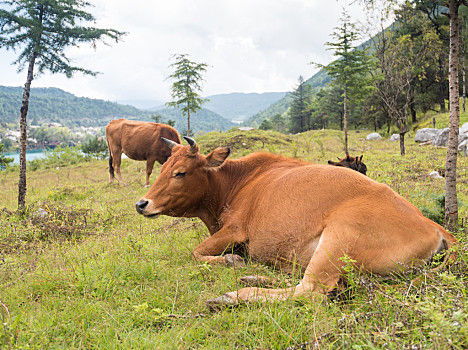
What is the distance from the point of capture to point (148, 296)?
3008 mm

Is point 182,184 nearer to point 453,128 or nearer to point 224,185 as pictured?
point 224,185

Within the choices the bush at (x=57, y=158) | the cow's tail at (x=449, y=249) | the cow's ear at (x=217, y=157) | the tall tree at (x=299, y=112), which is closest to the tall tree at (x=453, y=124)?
the cow's tail at (x=449, y=249)

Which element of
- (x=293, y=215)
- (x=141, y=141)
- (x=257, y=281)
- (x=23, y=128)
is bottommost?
(x=257, y=281)

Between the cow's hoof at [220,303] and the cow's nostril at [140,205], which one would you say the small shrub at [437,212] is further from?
the cow's nostril at [140,205]

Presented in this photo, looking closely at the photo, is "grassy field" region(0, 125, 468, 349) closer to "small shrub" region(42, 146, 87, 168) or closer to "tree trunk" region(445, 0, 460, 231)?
"tree trunk" region(445, 0, 460, 231)

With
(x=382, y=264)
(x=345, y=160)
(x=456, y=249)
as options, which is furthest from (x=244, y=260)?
(x=345, y=160)

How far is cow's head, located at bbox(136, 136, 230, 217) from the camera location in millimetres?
4281

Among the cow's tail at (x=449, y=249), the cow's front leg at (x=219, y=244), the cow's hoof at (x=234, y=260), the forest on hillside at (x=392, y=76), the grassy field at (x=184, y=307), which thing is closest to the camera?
the grassy field at (x=184, y=307)

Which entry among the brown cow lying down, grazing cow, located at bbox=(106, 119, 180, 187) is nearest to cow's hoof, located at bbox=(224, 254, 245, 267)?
the brown cow lying down

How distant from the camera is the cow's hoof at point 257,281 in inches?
122

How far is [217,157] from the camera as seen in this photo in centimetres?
466

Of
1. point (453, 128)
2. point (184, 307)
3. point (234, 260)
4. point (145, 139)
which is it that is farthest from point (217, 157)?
point (145, 139)

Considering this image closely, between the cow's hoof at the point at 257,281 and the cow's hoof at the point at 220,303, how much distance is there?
46 centimetres

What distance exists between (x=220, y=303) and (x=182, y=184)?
210 centimetres
